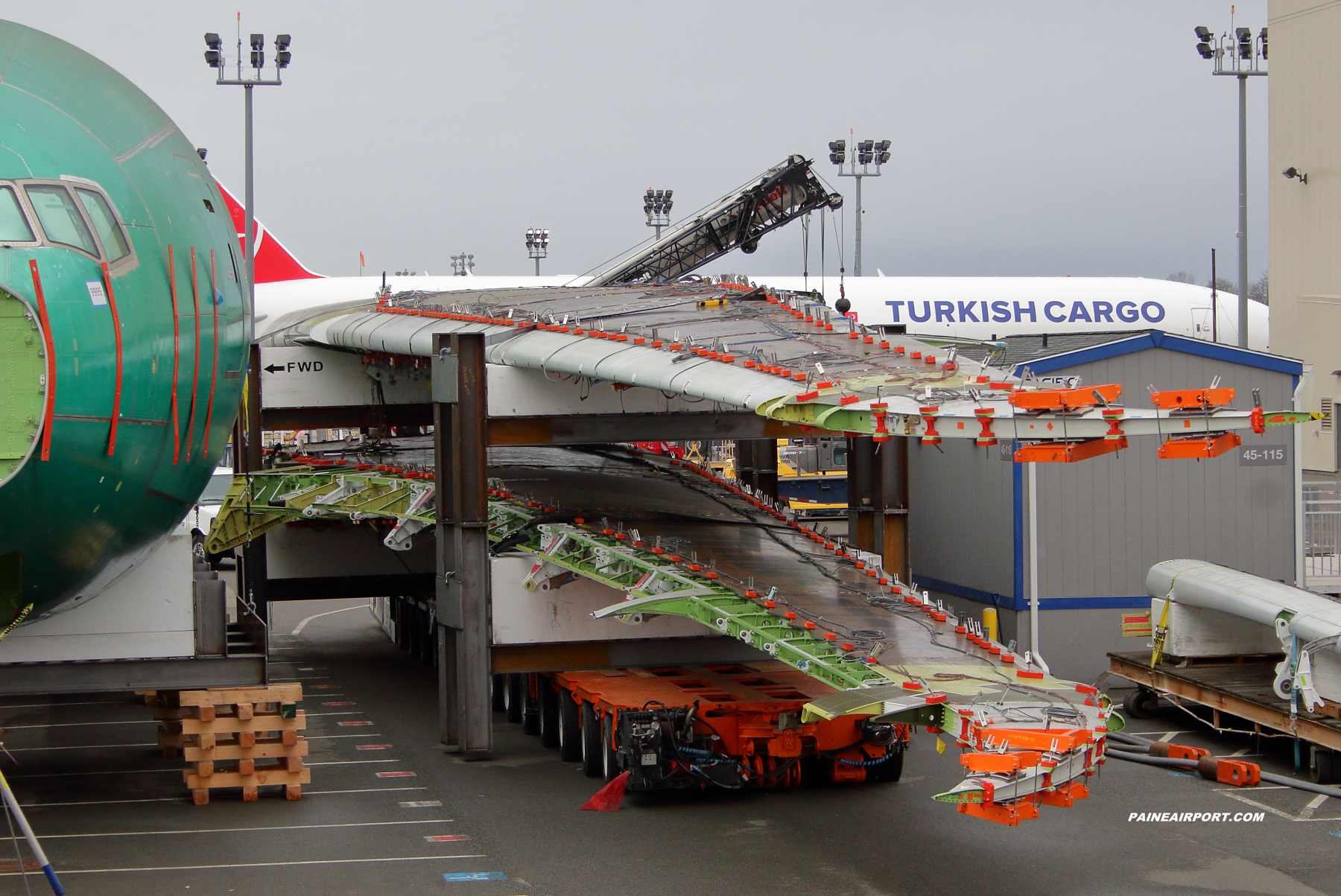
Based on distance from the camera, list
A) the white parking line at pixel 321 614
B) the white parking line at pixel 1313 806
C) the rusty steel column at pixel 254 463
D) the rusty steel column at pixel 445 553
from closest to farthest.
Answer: the white parking line at pixel 1313 806
the rusty steel column at pixel 445 553
the rusty steel column at pixel 254 463
the white parking line at pixel 321 614

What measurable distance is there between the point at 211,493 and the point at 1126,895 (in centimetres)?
4405

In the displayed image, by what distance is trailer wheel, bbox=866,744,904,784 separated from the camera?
20.3 metres

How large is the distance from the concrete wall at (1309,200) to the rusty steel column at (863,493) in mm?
22511

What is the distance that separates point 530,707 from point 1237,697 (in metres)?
11.1

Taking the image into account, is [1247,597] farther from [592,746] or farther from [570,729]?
[570,729]

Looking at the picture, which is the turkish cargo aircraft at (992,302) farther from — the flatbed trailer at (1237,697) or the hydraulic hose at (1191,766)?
the hydraulic hose at (1191,766)

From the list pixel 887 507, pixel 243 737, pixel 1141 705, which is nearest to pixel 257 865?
pixel 243 737

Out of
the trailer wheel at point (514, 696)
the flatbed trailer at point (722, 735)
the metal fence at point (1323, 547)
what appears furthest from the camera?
the metal fence at point (1323, 547)

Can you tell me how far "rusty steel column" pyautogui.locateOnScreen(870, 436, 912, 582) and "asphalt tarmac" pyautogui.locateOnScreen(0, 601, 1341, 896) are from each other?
4470 mm

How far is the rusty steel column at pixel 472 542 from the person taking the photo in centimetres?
2208

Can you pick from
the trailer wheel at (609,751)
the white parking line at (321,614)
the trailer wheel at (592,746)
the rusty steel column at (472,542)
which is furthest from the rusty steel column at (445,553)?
the white parking line at (321,614)

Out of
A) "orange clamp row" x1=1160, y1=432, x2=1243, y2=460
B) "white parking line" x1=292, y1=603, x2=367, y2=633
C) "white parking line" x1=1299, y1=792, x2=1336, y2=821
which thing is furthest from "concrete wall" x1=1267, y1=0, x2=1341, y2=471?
"orange clamp row" x1=1160, y1=432, x2=1243, y2=460

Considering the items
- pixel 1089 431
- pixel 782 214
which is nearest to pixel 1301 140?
pixel 782 214

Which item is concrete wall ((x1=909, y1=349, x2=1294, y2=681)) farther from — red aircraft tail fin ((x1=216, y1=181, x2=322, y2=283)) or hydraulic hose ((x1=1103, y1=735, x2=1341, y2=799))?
red aircraft tail fin ((x1=216, y1=181, x2=322, y2=283))
